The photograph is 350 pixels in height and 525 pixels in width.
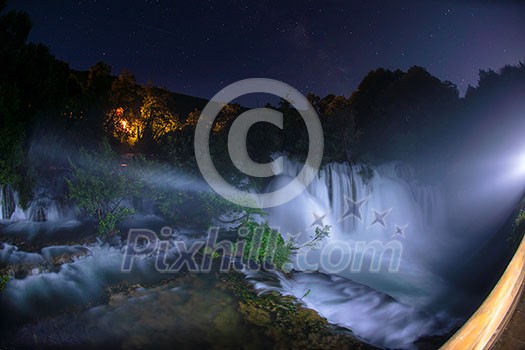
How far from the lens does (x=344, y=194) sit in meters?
14.7

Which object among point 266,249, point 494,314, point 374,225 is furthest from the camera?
point 374,225

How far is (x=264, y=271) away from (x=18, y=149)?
725 centimetres

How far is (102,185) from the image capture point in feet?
23.4

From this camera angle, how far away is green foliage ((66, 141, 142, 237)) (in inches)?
280

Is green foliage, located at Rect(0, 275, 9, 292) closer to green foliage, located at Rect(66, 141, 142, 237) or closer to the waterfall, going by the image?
green foliage, located at Rect(66, 141, 142, 237)

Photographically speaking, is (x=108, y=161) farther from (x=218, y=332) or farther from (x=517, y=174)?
(x=517, y=174)

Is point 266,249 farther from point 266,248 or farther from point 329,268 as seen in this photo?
point 329,268

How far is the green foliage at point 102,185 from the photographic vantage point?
711 cm

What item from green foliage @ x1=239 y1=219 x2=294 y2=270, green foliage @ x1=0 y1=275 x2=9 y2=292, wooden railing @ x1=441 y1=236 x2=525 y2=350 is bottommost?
green foliage @ x1=0 y1=275 x2=9 y2=292

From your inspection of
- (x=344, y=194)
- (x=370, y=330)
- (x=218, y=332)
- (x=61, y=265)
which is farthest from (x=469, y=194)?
(x=61, y=265)

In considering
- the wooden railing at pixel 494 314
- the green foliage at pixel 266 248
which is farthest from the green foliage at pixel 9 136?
the wooden railing at pixel 494 314

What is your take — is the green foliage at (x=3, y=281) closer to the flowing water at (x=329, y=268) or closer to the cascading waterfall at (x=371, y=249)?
the flowing water at (x=329, y=268)

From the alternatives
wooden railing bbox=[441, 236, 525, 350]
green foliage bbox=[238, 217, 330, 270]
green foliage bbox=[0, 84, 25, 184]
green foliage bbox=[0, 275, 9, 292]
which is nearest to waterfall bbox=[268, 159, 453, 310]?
green foliage bbox=[238, 217, 330, 270]

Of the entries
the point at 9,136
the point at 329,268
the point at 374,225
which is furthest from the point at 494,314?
the point at 374,225
